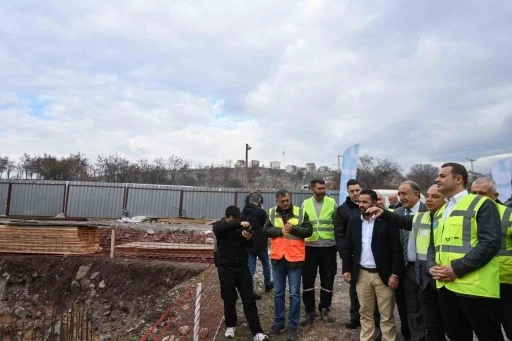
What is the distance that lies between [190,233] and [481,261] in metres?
12.9

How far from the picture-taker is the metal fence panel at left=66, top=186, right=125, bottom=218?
835 inches

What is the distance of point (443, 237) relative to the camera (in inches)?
117

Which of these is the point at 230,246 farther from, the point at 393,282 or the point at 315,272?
the point at 393,282

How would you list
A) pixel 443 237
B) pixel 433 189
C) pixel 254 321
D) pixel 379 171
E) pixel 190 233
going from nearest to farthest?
pixel 443 237 < pixel 433 189 < pixel 254 321 < pixel 190 233 < pixel 379 171

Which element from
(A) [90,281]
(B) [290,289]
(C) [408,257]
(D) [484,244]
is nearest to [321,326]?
(B) [290,289]

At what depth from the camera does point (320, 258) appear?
5.07m

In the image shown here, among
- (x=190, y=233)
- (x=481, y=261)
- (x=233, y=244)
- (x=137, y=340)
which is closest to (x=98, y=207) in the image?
(x=190, y=233)

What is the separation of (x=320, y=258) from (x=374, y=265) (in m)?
1.06

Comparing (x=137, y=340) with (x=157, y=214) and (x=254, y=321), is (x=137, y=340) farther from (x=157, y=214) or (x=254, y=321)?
(x=157, y=214)

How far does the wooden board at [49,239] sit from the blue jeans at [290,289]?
7.03m

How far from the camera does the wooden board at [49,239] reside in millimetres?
9781

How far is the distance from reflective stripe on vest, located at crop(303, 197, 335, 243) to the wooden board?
23.7ft

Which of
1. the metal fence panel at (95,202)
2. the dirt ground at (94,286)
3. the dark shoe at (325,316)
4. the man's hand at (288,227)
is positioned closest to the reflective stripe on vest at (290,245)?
the man's hand at (288,227)

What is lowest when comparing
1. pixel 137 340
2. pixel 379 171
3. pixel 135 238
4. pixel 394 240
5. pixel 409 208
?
pixel 137 340
